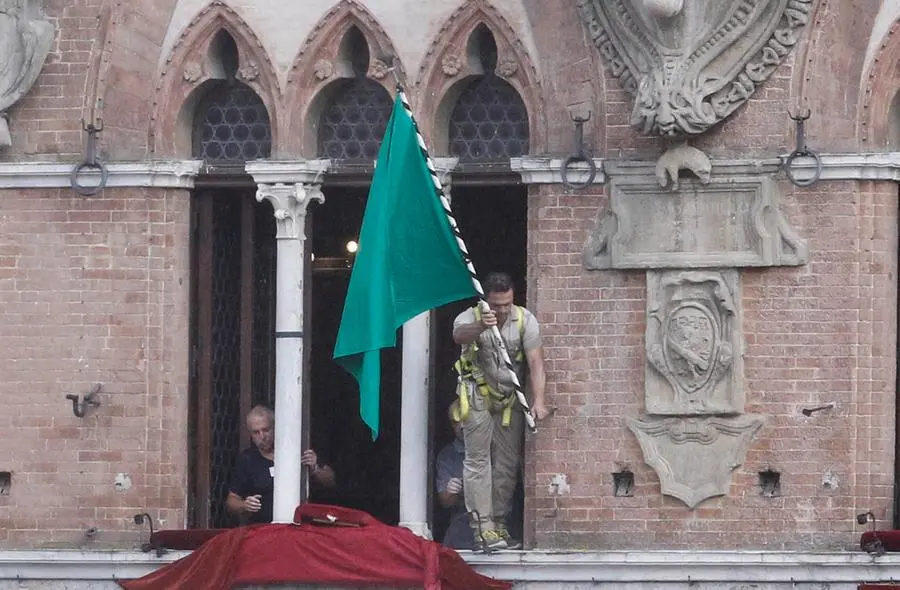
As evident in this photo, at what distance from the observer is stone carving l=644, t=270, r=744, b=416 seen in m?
20.8

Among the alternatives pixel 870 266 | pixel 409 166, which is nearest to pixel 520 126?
pixel 409 166

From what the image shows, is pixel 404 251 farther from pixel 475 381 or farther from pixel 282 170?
pixel 282 170

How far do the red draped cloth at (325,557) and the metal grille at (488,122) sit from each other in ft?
8.46

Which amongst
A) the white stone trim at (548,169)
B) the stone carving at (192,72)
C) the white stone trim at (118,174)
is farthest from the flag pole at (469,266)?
the white stone trim at (118,174)

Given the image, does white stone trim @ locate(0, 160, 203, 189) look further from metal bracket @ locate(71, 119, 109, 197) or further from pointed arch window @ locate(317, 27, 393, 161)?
pointed arch window @ locate(317, 27, 393, 161)

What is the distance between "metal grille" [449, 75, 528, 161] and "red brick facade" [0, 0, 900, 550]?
10.9 inches

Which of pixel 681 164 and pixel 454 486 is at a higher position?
pixel 681 164

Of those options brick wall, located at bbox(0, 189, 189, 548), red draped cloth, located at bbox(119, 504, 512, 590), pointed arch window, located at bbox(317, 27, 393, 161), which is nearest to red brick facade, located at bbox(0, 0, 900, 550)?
brick wall, located at bbox(0, 189, 189, 548)

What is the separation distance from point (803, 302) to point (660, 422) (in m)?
1.15

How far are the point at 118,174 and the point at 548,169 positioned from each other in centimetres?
283

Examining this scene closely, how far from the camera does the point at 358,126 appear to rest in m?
22.0

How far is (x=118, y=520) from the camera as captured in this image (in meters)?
21.7

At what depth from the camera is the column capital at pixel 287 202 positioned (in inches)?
851

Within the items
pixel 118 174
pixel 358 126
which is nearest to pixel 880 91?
pixel 358 126
